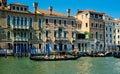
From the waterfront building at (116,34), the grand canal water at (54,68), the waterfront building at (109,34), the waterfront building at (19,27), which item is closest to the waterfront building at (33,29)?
the waterfront building at (19,27)

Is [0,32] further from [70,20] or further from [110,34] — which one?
[110,34]

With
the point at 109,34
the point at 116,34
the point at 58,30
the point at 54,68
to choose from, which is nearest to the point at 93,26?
the point at 109,34

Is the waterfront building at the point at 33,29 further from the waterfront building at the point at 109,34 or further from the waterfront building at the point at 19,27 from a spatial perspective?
the waterfront building at the point at 109,34

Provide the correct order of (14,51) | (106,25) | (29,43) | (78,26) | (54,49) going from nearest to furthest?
1. (14,51)
2. (29,43)
3. (54,49)
4. (78,26)
5. (106,25)

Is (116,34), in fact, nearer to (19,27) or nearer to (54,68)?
(19,27)

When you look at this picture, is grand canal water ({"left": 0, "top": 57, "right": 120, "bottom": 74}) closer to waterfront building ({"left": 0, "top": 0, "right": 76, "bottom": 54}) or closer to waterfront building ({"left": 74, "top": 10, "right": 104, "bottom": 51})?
waterfront building ({"left": 0, "top": 0, "right": 76, "bottom": 54})

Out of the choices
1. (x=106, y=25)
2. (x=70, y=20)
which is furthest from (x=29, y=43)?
(x=106, y=25)

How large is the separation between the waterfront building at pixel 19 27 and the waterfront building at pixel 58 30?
3.31 feet

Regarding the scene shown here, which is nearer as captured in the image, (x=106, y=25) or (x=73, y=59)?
(x=73, y=59)

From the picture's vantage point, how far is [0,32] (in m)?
34.0

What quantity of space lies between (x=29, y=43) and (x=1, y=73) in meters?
18.0

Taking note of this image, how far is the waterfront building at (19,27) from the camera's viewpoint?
112 feet

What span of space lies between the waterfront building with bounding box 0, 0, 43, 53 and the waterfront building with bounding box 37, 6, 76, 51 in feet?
3.31

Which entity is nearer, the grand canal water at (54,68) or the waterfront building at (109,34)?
the grand canal water at (54,68)
